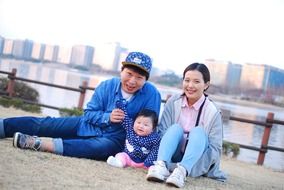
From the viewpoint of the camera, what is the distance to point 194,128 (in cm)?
312

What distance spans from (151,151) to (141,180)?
0.43 meters

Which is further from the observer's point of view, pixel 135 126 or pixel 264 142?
pixel 264 142

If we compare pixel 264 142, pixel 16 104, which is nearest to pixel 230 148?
pixel 264 142

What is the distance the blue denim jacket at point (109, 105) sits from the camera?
3330mm

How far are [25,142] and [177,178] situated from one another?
Result: 1134 millimetres

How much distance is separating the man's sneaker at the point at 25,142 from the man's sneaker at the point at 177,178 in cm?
102

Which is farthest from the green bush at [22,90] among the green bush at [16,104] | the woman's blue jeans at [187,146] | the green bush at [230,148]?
the woman's blue jeans at [187,146]

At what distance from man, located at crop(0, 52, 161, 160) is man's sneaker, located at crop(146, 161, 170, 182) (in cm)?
55

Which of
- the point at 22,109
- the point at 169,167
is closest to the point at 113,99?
the point at 169,167

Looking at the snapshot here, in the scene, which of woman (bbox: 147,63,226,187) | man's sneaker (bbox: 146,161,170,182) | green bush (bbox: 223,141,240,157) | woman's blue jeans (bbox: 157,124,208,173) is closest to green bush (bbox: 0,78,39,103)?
green bush (bbox: 223,141,240,157)

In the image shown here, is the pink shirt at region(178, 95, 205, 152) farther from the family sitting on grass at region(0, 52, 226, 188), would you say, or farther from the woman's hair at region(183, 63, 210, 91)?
the woman's hair at region(183, 63, 210, 91)

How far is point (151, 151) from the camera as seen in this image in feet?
10.5

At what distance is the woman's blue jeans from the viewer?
9.53 feet

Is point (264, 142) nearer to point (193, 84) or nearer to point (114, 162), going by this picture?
point (193, 84)
